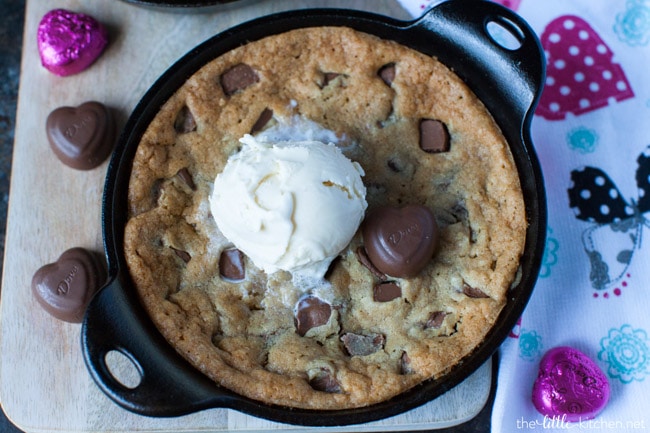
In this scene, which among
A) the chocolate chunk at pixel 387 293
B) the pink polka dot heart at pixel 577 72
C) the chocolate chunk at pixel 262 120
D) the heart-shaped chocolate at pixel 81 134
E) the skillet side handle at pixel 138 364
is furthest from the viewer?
the pink polka dot heart at pixel 577 72

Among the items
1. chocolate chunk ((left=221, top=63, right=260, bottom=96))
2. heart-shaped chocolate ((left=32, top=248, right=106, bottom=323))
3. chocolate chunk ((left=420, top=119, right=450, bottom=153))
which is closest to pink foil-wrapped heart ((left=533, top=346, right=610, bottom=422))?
chocolate chunk ((left=420, top=119, right=450, bottom=153))

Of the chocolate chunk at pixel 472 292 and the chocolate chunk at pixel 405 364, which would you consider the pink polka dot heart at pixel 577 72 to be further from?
the chocolate chunk at pixel 405 364

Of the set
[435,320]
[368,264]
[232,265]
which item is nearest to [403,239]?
[368,264]

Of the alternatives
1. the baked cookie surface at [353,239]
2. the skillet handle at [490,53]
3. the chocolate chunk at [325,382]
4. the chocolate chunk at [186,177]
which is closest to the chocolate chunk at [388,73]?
the baked cookie surface at [353,239]

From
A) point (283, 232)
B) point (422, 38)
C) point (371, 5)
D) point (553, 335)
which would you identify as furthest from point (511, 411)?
point (371, 5)

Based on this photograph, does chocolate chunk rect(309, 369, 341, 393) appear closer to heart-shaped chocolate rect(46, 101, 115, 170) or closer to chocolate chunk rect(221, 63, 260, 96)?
chocolate chunk rect(221, 63, 260, 96)

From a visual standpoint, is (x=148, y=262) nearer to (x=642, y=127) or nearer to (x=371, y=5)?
(x=371, y=5)
